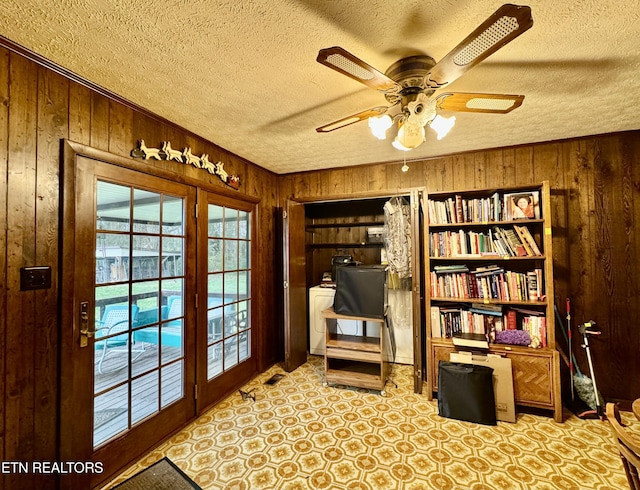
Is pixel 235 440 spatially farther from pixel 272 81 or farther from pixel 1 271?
pixel 272 81

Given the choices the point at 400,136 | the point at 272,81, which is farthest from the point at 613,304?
the point at 272,81

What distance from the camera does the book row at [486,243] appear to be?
264 centimetres

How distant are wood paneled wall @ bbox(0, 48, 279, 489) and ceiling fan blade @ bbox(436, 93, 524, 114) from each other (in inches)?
81.6

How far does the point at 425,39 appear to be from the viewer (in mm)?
1390

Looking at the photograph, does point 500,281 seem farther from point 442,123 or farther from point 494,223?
point 442,123

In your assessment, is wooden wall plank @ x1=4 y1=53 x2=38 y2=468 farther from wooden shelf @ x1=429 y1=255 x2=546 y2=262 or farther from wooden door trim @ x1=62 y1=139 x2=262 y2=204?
wooden shelf @ x1=429 y1=255 x2=546 y2=262

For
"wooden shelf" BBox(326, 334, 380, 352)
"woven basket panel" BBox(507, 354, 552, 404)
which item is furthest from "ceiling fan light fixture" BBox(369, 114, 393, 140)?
"woven basket panel" BBox(507, 354, 552, 404)

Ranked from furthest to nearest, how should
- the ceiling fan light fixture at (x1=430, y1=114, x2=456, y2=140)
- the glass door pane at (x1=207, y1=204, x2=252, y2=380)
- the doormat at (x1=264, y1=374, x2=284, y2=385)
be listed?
the doormat at (x1=264, y1=374, x2=284, y2=385) → the glass door pane at (x1=207, y1=204, x2=252, y2=380) → the ceiling fan light fixture at (x1=430, y1=114, x2=456, y2=140)

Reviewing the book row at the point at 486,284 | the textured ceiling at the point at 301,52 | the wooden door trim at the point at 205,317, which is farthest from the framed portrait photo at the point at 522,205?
the wooden door trim at the point at 205,317

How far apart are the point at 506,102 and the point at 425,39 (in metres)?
0.52

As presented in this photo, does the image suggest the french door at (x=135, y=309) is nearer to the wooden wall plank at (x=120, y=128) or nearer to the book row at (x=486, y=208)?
the wooden wall plank at (x=120, y=128)

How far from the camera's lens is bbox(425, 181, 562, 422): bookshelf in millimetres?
2498

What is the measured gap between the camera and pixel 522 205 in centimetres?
266

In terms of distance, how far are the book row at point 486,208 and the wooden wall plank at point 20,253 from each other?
296 cm
